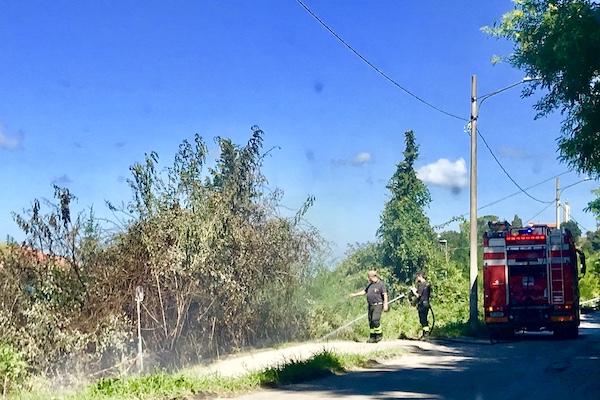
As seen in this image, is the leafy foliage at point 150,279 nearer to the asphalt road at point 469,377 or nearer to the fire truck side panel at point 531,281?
the asphalt road at point 469,377

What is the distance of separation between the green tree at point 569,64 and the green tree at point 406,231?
2219 cm

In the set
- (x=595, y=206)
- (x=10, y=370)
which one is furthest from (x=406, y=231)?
(x=10, y=370)

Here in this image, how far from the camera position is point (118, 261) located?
13453 millimetres

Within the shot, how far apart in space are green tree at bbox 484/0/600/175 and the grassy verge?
603 cm

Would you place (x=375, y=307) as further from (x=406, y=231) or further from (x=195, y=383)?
(x=406, y=231)

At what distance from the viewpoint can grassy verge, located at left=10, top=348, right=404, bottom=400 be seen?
9.42m

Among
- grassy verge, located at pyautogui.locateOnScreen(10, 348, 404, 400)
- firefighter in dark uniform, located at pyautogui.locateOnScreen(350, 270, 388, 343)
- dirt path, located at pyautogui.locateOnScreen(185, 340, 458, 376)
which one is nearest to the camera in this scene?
grassy verge, located at pyautogui.locateOnScreen(10, 348, 404, 400)

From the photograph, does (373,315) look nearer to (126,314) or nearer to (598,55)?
(126,314)

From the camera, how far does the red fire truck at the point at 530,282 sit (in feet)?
67.0

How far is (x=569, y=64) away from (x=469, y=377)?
5.43 metres

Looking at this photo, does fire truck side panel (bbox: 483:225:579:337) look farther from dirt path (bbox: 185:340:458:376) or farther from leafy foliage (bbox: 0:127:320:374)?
leafy foliage (bbox: 0:127:320:374)

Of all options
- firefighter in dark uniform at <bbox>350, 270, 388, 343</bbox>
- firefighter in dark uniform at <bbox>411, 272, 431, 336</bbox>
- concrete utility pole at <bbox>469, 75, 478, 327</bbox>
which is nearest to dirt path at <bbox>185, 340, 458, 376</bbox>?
firefighter in dark uniform at <bbox>350, 270, 388, 343</bbox>

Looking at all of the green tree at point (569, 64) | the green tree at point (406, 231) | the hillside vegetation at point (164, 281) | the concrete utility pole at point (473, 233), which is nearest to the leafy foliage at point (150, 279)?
the hillside vegetation at point (164, 281)

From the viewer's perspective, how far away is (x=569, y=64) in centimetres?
1291
